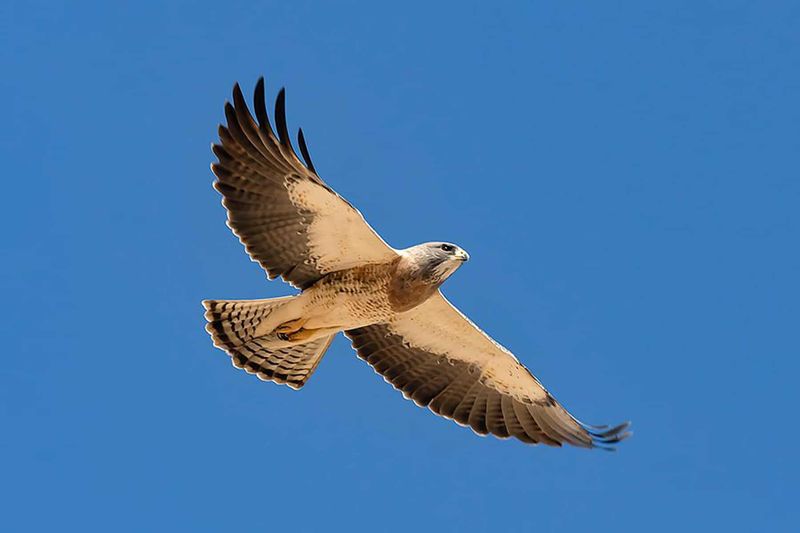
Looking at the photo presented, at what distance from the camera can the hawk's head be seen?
16.9 meters

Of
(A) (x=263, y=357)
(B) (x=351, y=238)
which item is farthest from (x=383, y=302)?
(A) (x=263, y=357)

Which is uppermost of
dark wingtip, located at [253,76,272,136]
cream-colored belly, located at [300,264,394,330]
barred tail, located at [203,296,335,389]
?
dark wingtip, located at [253,76,272,136]

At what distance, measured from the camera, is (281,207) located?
1706 cm

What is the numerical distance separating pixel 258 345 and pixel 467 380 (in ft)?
10.0

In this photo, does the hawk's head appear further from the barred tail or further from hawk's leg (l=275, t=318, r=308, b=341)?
the barred tail

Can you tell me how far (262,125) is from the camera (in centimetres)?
1644

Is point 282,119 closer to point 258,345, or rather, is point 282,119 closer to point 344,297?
point 344,297

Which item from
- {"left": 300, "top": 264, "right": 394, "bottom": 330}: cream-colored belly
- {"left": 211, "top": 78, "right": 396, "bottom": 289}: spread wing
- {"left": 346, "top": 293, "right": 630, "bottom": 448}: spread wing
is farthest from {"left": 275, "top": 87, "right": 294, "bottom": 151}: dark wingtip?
{"left": 346, "top": 293, "right": 630, "bottom": 448}: spread wing

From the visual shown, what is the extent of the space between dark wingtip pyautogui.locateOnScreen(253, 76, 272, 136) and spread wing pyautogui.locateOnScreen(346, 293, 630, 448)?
3.57 m

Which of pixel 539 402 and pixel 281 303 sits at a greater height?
pixel 539 402

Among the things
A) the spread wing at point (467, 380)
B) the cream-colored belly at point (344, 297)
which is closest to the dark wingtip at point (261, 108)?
the cream-colored belly at point (344, 297)

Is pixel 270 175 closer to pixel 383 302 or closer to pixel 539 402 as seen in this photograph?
pixel 383 302

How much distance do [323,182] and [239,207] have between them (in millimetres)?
1154

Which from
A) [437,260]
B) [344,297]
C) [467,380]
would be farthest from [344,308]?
[467,380]
